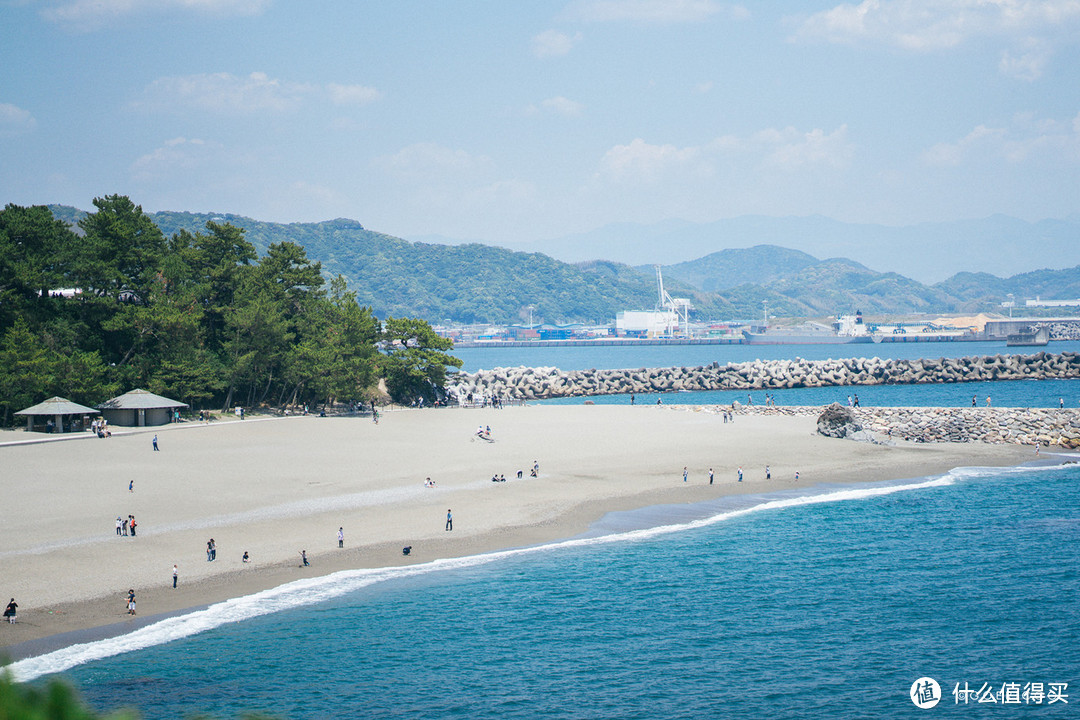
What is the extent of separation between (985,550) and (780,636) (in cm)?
1238

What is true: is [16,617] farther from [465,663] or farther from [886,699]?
[886,699]

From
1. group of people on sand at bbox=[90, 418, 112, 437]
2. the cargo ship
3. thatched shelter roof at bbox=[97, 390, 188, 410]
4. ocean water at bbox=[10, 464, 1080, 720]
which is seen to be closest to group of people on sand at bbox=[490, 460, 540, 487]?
ocean water at bbox=[10, 464, 1080, 720]

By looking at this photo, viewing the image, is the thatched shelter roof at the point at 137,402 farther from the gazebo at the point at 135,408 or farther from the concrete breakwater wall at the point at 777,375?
the concrete breakwater wall at the point at 777,375

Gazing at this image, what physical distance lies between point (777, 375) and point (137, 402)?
245 ft

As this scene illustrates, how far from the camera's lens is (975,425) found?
57188 mm

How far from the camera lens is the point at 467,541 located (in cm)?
3172

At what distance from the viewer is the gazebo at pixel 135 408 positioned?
50.8 meters

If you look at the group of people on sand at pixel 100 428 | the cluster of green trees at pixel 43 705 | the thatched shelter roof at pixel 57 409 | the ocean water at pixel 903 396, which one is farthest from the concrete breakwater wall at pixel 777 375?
the cluster of green trees at pixel 43 705

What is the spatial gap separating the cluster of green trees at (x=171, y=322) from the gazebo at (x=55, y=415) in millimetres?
1892

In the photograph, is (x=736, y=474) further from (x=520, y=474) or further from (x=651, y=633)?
(x=651, y=633)

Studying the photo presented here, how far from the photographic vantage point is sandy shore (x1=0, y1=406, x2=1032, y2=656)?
26250 millimetres

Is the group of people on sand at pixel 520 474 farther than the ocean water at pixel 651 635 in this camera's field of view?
Yes

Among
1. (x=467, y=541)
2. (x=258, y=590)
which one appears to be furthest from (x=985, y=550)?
(x=258, y=590)

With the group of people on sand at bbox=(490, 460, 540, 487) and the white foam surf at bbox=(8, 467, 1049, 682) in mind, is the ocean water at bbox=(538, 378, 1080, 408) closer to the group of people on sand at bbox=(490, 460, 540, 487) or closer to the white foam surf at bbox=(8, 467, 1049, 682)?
the group of people on sand at bbox=(490, 460, 540, 487)
